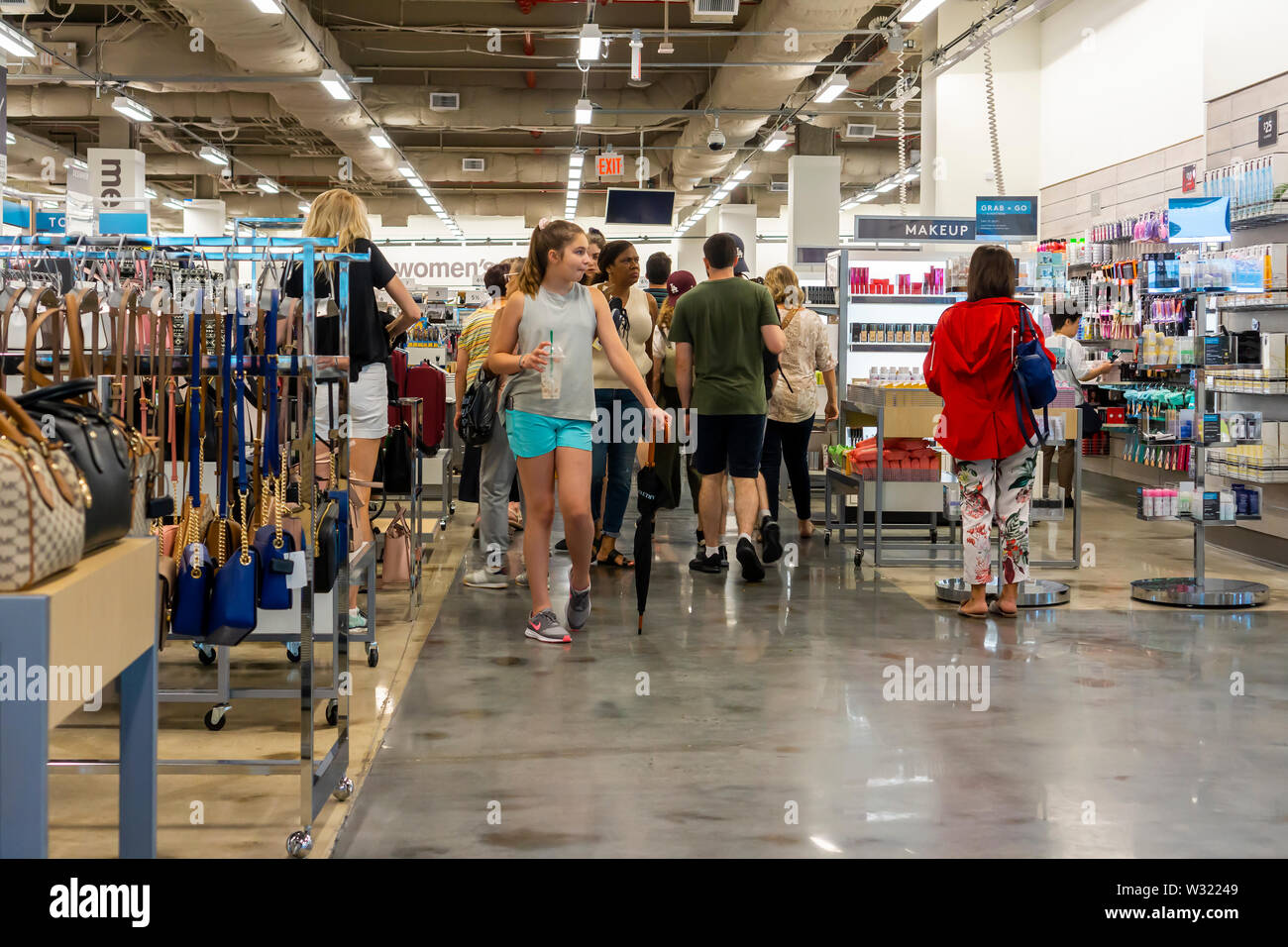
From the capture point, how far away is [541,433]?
15.6 ft

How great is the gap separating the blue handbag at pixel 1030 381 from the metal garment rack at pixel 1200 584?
0.94m

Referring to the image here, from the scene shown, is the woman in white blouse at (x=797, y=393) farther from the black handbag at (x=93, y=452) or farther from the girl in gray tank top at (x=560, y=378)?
the black handbag at (x=93, y=452)

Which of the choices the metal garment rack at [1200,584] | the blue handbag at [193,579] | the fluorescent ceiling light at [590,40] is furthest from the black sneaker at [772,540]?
the fluorescent ceiling light at [590,40]

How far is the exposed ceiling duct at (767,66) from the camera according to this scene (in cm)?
1102

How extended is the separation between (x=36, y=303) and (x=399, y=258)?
25.1 metres

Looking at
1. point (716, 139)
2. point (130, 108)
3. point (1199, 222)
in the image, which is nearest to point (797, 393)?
point (1199, 222)

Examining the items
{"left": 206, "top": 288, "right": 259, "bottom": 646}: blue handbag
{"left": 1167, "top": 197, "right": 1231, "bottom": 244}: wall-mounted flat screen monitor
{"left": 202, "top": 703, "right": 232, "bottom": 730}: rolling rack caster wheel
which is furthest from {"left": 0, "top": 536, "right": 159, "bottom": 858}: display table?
{"left": 1167, "top": 197, "right": 1231, "bottom": 244}: wall-mounted flat screen monitor

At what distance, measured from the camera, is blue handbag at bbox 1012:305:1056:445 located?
17.6 feet

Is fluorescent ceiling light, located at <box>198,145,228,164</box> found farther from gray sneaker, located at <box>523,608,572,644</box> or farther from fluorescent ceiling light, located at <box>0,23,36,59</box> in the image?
gray sneaker, located at <box>523,608,572,644</box>

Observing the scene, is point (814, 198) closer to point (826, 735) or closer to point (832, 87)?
point (832, 87)

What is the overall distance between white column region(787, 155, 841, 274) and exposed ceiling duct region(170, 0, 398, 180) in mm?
5710

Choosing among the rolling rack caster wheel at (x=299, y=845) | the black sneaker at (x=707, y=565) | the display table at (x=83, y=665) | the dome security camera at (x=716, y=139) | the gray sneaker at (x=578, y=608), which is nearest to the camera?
the display table at (x=83, y=665)
